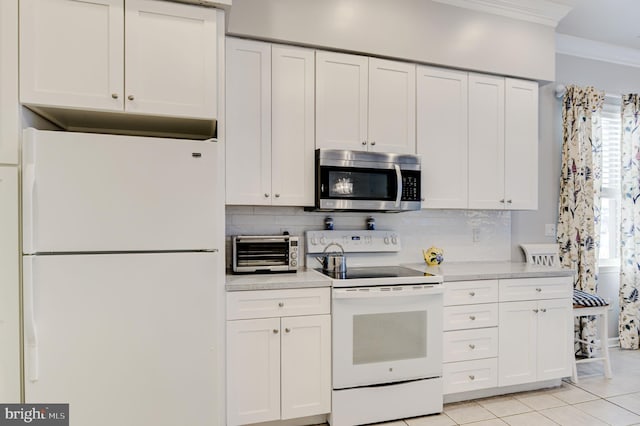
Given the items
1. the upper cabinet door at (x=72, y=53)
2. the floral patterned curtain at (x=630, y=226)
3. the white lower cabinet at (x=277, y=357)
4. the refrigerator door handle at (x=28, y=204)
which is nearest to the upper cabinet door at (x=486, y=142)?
the white lower cabinet at (x=277, y=357)

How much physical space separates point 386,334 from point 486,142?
169cm

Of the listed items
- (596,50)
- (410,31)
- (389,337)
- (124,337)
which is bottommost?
(389,337)

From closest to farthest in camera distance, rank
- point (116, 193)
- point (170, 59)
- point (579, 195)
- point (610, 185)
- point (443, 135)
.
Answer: point (116, 193), point (170, 59), point (443, 135), point (579, 195), point (610, 185)

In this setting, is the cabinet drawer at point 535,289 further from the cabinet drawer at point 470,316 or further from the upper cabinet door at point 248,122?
the upper cabinet door at point 248,122

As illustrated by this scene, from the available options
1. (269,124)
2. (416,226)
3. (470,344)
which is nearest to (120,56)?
(269,124)

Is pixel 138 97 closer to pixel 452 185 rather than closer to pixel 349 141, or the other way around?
pixel 349 141

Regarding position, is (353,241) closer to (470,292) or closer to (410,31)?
(470,292)

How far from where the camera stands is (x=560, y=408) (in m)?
2.59

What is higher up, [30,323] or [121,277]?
[121,277]

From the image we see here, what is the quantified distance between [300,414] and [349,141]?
1.75m

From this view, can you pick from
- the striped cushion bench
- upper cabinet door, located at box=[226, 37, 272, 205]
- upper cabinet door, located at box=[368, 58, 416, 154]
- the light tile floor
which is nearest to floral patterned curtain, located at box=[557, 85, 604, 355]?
the striped cushion bench

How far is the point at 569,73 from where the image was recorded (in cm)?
362

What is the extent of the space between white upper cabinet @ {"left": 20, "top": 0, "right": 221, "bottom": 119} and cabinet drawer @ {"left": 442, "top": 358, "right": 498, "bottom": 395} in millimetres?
2209

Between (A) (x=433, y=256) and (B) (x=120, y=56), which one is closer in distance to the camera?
(B) (x=120, y=56)
